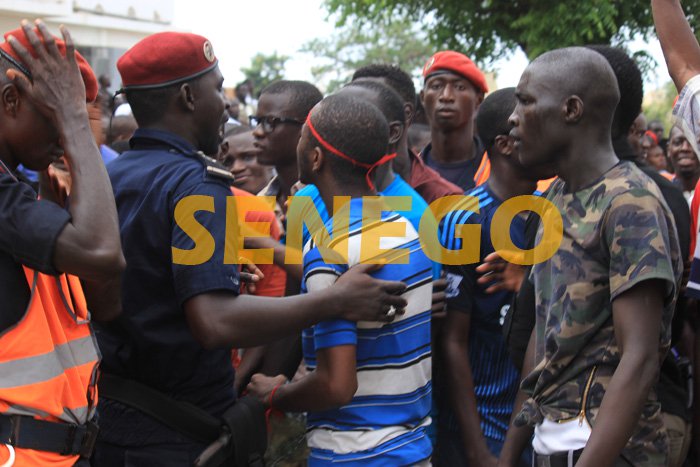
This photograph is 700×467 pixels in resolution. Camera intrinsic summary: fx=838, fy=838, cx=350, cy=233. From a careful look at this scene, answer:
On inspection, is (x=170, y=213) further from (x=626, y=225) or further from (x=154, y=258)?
(x=626, y=225)

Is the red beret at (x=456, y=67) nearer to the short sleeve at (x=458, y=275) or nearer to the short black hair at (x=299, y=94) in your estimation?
the short black hair at (x=299, y=94)

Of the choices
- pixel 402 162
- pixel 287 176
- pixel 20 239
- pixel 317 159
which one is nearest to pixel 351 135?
pixel 317 159

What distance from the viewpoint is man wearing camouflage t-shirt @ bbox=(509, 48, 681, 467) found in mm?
2328

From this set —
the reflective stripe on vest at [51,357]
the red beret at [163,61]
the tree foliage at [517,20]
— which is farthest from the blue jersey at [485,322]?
the tree foliage at [517,20]

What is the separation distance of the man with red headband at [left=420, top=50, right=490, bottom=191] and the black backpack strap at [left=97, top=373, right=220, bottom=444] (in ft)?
9.35

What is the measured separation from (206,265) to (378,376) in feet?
2.37

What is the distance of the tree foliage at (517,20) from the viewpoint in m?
13.1

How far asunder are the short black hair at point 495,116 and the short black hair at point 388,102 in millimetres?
449

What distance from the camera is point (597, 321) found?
2463 mm

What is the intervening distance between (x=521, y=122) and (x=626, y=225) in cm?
52

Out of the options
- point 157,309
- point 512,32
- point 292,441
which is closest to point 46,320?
point 157,309

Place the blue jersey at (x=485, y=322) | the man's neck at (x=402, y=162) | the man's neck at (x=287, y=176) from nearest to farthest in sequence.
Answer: the blue jersey at (x=485, y=322), the man's neck at (x=402, y=162), the man's neck at (x=287, y=176)

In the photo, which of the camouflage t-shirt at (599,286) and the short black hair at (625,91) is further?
the short black hair at (625,91)

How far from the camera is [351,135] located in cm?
306
